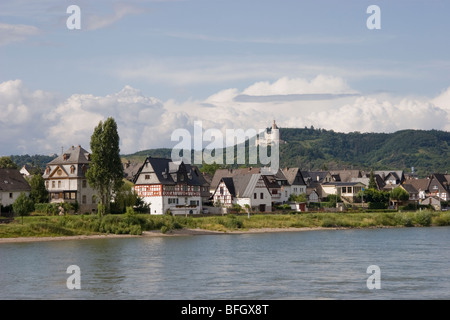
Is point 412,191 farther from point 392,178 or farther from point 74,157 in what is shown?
point 74,157

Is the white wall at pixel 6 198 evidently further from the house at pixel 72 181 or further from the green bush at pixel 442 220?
the green bush at pixel 442 220

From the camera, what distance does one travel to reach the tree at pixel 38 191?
80881 mm

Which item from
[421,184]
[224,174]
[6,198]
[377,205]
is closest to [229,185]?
[224,174]

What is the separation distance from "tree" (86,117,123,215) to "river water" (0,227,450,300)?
43.4 ft

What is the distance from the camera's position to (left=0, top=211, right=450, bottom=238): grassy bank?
6399cm

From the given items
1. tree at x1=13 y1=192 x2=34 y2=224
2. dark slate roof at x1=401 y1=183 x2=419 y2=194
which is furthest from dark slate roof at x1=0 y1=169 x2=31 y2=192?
dark slate roof at x1=401 y1=183 x2=419 y2=194

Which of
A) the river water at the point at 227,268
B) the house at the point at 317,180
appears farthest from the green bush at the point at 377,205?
the river water at the point at 227,268

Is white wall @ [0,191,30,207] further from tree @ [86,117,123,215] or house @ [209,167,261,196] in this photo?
house @ [209,167,261,196]

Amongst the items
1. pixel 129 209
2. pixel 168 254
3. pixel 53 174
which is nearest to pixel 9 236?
pixel 129 209

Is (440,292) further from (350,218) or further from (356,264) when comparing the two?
(350,218)
